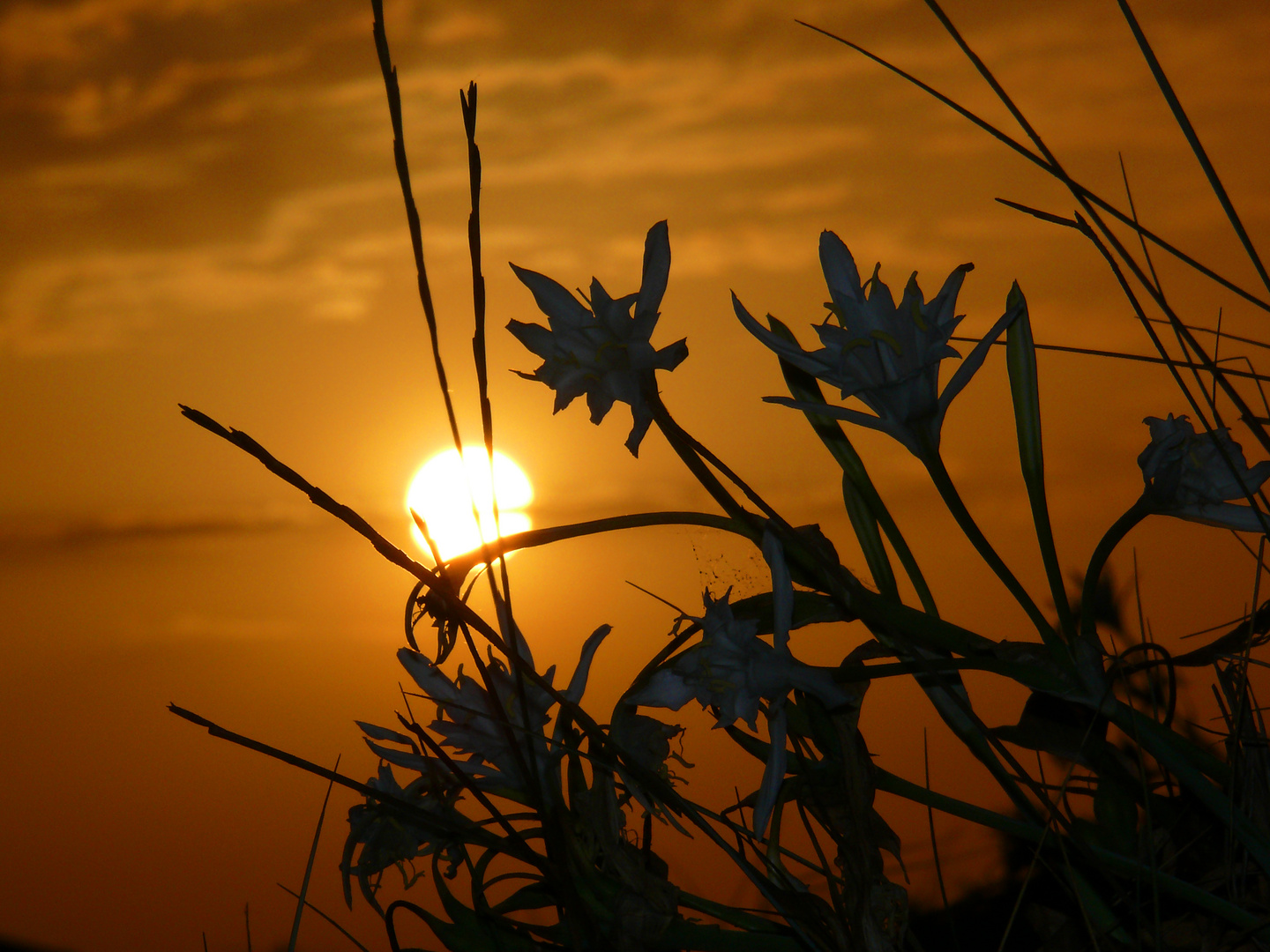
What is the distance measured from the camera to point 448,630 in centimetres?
75

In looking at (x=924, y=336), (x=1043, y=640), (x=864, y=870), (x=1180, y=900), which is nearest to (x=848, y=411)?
(x=924, y=336)

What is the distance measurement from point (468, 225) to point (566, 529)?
0.27 meters

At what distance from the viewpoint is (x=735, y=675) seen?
66 cm

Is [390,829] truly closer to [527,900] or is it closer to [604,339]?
[527,900]

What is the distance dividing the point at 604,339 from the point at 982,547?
0.29 m

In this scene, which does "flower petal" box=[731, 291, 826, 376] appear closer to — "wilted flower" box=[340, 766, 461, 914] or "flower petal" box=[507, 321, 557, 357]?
"flower petal" box=[507, 321, 557, 357]

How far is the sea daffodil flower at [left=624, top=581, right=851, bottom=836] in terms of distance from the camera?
0.66 meters

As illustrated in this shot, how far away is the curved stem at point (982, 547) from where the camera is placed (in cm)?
67

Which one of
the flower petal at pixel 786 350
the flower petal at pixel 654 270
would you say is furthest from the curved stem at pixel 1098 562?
the flower petal at pixel 654 270

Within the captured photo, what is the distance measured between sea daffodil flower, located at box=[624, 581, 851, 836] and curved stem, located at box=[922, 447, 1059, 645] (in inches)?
5.2

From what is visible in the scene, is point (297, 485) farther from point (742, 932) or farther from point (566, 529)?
point (742, 932)

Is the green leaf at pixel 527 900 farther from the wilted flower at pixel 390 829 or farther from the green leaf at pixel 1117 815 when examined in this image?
the green leaf at pixel 1117 815

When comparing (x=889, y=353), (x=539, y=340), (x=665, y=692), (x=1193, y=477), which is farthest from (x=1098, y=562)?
(x=539, y=340)

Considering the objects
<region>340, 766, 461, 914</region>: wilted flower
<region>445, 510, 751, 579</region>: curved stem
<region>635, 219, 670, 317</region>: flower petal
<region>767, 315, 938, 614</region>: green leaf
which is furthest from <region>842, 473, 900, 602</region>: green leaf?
<region>340, 766, 461, 914</region>: wilted flower
